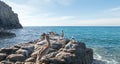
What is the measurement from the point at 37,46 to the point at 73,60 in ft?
23.3

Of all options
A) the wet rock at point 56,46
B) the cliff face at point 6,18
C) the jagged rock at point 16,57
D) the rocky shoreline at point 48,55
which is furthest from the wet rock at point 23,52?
the cliff face at point 6,18

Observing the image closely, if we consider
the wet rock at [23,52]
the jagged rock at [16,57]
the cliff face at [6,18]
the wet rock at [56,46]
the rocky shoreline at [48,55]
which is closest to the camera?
the rocky shoreline at [48,55]

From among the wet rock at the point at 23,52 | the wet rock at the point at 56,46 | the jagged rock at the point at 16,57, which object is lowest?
the jagged rock at the point at 16,57

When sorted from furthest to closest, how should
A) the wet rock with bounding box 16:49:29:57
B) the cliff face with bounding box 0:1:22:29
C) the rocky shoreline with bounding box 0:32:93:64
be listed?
the cliff face with bounding box 0:1:22:29 < the wet rock with bounding box 16:49:29:57 < the rocky shoreline with bounding box 0:32:93:64

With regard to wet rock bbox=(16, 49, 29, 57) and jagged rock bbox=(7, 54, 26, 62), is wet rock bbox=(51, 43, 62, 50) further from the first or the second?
jagged rock bbox=(7, 54, 26, 62)

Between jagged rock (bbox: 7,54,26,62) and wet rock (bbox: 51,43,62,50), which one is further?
wet rock (bbox: 51,43,62,50)

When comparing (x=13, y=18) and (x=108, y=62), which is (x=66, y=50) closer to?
(x=108, y=62)

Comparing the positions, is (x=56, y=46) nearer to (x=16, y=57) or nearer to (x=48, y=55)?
(x=48, y=55)

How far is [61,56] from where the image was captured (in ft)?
78.8

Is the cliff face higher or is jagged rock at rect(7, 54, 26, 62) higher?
the cliff face

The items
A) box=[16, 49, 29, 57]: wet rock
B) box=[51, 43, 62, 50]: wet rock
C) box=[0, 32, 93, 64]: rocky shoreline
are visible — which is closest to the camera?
box=[0, 32, 93, 64]: rocky shoreline

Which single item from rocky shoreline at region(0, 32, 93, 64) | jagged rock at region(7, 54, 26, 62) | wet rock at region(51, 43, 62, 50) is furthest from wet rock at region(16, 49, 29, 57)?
wet rock at region(51, 43, 62, 50)

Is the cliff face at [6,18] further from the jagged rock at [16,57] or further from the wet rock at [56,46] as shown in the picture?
the jagged rock at [16,57]

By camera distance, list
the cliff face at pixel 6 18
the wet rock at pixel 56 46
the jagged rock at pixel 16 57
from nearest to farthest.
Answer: the jagged rock at pixel 16 57
the wet rock at pixel 56 46
the cliff face at pixel 6 18
